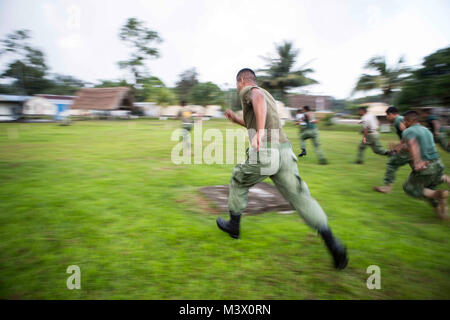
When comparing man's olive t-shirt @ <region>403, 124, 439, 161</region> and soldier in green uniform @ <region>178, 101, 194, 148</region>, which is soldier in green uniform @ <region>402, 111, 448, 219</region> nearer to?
man's olive t-shirt @ <region>403, 124, 439, 161</region>

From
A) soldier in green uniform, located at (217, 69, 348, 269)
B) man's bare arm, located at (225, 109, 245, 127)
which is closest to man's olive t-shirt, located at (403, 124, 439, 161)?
soldier in green uniform, located at (217, 69, 348, 269)

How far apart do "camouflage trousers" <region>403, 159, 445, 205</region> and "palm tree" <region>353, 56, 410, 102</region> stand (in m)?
26.4

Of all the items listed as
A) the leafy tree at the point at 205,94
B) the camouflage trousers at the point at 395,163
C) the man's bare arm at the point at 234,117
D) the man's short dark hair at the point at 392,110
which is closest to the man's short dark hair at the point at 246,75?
the man's bare arm at the point at 234,117

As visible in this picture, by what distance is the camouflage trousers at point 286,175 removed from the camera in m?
2.54

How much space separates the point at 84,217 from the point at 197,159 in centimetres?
497

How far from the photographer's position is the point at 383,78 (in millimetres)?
26125

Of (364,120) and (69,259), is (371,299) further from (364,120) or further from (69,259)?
(364,120)

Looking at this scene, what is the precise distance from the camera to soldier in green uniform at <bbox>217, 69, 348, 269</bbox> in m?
2.52

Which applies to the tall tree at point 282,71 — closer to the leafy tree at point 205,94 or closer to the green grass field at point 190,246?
the leafy tree at point 205,94

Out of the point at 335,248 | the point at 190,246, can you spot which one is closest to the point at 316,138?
the point at 335,248

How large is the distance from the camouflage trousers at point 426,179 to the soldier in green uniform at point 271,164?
239 cm

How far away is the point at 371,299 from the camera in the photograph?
2.20m

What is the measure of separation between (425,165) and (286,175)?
105 inches

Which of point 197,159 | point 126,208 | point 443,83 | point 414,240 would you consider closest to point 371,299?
point 414,240
